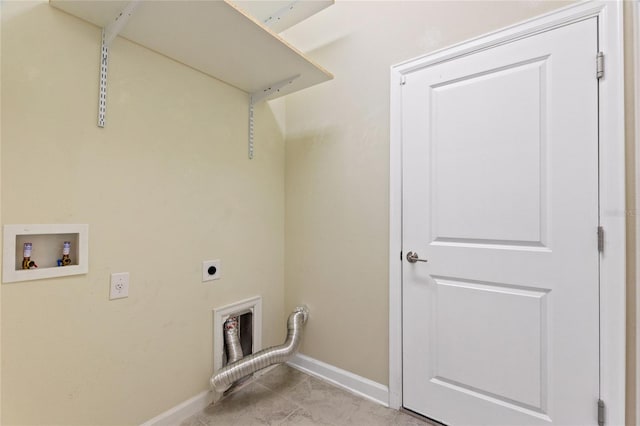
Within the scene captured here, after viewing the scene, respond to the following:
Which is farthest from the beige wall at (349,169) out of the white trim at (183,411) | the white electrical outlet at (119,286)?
the white electrical outlet at (119,286)

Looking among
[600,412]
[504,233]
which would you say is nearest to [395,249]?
[504,233]

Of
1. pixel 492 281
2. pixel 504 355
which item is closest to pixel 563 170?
pixel 492 281

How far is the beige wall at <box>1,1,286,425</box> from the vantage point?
43.7 inches

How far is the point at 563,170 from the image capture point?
4.09 ft

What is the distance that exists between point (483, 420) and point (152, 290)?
183 centimetres

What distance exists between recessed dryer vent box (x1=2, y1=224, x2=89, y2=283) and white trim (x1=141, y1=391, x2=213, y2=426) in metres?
0.88

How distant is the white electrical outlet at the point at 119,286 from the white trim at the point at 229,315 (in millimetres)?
535

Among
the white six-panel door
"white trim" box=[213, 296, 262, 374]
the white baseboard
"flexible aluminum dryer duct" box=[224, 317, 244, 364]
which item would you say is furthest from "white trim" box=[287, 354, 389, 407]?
"flexible aluminum dryer duct" box=[224, 317, 244, 364]

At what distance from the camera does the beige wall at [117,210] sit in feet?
3.64

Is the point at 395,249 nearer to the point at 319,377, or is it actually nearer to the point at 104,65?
the point at 319,377

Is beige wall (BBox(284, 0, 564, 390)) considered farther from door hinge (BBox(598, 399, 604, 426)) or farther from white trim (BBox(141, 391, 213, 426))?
door hinge (BBox(598, 399, 604, 426))

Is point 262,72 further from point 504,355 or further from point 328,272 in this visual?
point 504,355

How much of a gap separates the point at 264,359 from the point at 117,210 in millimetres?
1226

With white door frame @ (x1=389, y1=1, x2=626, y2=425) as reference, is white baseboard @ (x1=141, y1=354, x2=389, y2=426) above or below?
below
